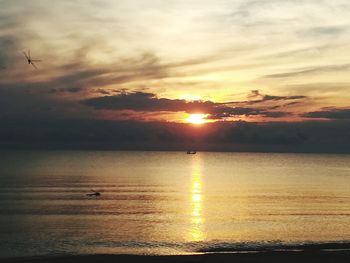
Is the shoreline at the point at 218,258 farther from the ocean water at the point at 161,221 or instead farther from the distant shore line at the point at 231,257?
the ocean water at the point at 161,221

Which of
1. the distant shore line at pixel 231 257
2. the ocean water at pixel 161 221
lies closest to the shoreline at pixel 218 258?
the distant shore line at pixel 231 257

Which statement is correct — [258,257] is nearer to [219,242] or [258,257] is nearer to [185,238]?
[219,242]

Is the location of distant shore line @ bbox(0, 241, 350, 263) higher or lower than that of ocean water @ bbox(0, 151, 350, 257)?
higher

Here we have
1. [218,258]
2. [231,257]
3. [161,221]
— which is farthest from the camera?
[161,221]

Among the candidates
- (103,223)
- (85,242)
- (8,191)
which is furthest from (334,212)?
(8,191)

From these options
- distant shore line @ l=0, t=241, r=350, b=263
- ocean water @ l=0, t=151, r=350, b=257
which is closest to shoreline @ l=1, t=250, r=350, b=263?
distant shore line @ l=0, t=241, r=350, b=263

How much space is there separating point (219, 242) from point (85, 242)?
46.5 ft

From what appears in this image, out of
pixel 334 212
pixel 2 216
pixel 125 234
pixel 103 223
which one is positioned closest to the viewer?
pixel 125 234

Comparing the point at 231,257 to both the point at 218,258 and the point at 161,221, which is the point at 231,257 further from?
the point at 161,221

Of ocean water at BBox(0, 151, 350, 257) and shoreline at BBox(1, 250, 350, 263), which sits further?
ocean water at BBox(0, 151, 350, 257)

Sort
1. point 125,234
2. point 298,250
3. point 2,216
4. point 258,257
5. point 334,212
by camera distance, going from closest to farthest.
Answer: point 258,257 → point 298,250 → point 125,234 → point 2,216 → point 334,212

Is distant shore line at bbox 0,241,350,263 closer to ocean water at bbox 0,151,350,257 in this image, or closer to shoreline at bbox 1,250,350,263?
shoreline at bbox 1,250,350,263

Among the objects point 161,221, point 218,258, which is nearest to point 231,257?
point 218,258

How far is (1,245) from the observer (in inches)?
1813
